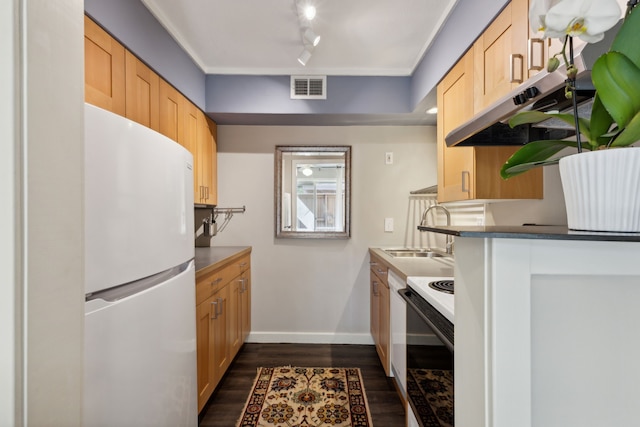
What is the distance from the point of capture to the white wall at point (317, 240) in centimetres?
290

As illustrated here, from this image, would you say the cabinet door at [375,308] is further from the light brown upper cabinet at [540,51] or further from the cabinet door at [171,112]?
the cabinet door at [171,112]

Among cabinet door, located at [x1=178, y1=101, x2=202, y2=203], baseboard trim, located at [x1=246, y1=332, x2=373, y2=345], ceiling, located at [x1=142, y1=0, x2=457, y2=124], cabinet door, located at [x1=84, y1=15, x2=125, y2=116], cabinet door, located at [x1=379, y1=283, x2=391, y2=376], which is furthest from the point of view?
baseboard trim, located at [x1=246, y1=332, x2=373, y2=345]

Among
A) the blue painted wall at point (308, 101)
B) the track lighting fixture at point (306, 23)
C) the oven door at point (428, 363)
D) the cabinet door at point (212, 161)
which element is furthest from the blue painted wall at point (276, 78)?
the oven door at point (428, 363)

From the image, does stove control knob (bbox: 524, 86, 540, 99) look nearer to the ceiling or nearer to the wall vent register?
the ceiling

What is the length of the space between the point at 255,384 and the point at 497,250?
2.19 metres

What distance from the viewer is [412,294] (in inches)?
55.3

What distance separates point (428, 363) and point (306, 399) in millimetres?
1183

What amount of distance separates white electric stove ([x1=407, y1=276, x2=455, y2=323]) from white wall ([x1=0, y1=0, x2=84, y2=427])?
102cm

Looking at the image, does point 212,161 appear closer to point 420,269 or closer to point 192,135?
point 192,135

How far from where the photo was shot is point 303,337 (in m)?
2.89

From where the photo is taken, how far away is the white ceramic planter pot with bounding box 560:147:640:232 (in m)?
0.47

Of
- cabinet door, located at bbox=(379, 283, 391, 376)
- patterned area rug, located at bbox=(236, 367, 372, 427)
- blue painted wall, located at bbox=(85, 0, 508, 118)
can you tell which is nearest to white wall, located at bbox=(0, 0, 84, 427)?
A: blue painted wall, located at bbox=(85, 0, 508, 118)

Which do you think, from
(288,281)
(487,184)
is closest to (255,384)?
(288,281)

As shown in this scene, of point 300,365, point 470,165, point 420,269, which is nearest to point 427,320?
point 420,269
